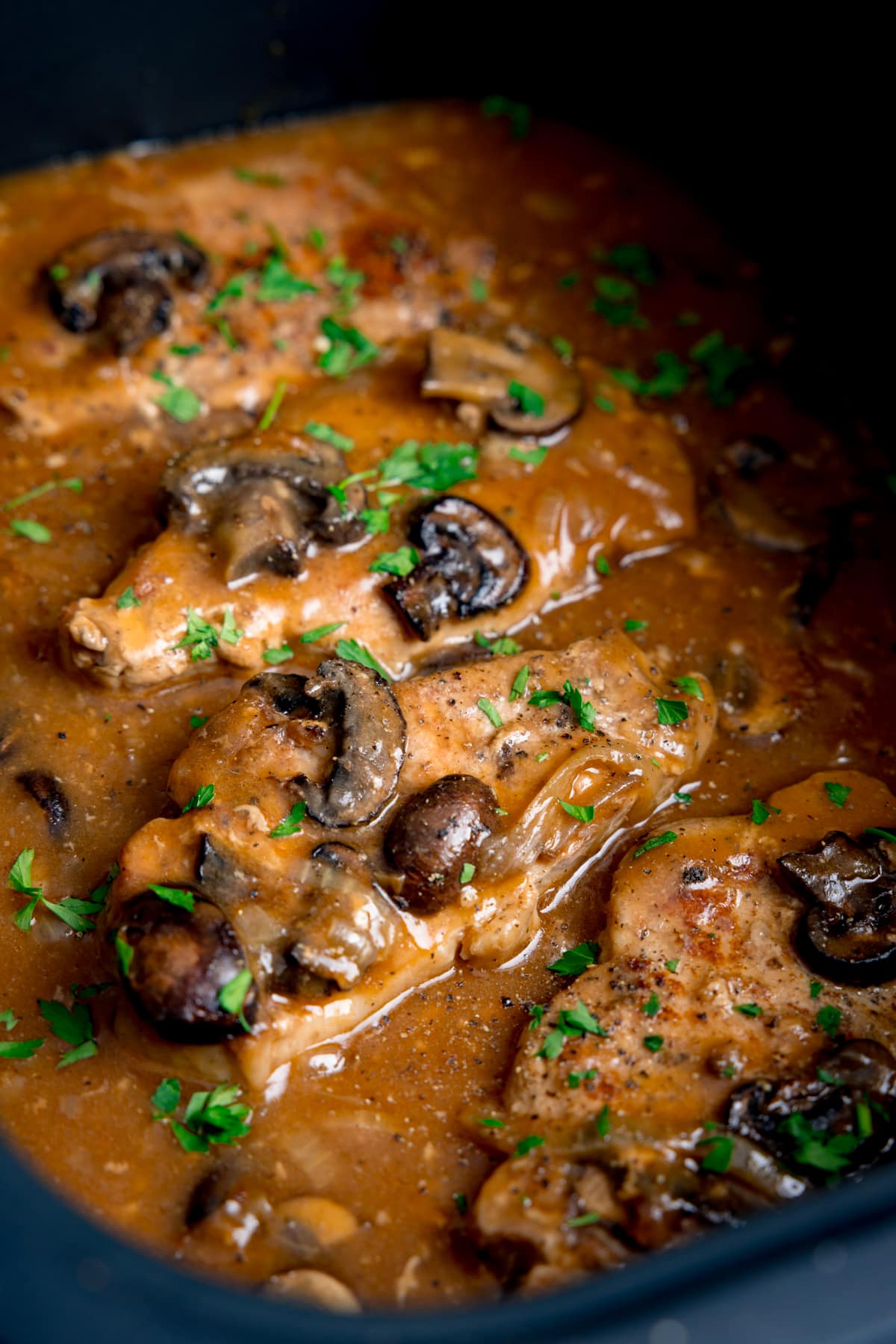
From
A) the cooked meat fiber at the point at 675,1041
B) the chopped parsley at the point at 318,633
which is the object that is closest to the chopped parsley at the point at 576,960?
the cooked meat fiber at the point at 675,1041

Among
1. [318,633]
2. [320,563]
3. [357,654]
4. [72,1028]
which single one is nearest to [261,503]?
[320,563]

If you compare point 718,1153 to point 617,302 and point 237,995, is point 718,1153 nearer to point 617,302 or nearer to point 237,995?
point 237,995

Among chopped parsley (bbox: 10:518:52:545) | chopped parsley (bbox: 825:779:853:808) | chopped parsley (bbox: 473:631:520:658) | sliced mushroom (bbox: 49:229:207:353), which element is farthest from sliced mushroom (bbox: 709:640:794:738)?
sliced mushroom (bbox: 49:229:207:353)

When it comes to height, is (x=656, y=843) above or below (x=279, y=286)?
below

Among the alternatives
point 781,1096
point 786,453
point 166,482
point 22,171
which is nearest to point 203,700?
point 166,482

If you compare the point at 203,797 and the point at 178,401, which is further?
the point at 178,401

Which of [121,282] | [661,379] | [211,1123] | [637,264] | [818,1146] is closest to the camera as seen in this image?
[818,1146]
